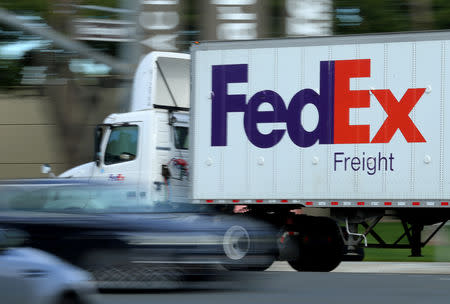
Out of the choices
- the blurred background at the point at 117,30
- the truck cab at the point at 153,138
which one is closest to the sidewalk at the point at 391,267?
the truck cab at the point at 153,138

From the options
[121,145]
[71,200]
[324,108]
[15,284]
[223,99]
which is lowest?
[15,284]

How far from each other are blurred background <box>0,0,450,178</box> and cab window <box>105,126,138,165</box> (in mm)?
3558

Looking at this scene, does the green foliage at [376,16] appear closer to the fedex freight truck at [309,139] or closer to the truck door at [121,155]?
the fedex freight truck at [309,139]

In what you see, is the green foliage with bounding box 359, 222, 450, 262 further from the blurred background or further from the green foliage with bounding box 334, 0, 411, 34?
the green foliage with bounding box 334, 0, 411, 34

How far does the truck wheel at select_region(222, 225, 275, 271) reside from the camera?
13.6 m

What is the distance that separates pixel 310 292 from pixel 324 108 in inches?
166

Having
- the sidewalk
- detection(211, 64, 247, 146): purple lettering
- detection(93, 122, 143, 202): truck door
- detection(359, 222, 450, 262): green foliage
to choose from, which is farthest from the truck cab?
detection(359, 222, 450, 262): green foliage

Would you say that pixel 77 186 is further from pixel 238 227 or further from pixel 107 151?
pixel 107 151

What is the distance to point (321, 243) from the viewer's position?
14.9 meters

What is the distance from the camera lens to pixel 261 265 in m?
14.4

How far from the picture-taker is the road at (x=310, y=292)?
990cm

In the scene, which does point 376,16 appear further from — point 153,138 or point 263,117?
point 153,138

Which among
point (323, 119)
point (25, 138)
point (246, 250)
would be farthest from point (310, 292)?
point (25, 138)

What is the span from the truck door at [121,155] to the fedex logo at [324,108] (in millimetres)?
1407
